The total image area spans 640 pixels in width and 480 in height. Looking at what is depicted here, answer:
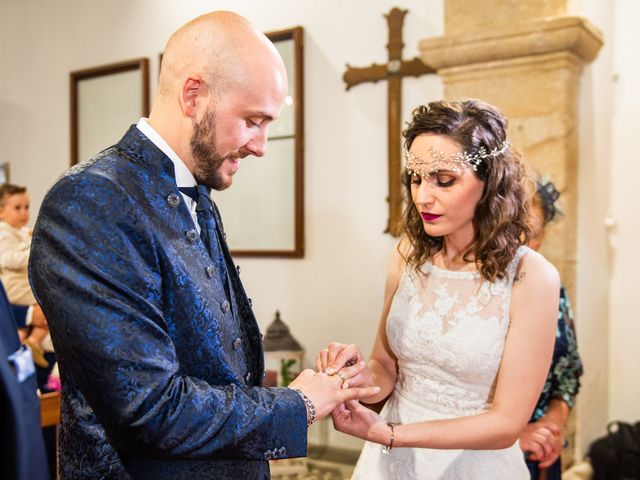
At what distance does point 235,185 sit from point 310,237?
70 cm

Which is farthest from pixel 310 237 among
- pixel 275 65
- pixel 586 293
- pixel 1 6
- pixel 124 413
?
pixel 1 6

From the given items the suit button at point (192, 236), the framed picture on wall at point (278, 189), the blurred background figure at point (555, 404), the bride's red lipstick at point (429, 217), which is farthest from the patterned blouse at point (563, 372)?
the framed picture on wall at point (278, 189)

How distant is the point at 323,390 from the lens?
A: 142 centimetres

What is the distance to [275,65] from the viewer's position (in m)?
1.37

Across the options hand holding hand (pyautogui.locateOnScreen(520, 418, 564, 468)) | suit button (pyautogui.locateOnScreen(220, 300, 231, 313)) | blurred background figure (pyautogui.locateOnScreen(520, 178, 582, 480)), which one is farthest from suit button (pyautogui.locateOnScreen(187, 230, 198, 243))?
hand holding hand (pyautogui.locateOnScreen(520, 418, 564, 468))

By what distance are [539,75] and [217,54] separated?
2.26 meters

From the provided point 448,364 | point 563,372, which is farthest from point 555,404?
point 448,364

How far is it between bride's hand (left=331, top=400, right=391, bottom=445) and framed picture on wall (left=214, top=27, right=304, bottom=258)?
2.59 metres

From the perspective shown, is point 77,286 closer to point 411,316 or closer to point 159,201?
point 159,201

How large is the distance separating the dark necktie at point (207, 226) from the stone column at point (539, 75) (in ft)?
6.96

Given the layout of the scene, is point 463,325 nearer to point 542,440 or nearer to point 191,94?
point 542,440

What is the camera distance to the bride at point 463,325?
1.67 metres

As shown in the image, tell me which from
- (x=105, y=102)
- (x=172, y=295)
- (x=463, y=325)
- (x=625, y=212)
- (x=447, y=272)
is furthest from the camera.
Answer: (x=105, y=102)

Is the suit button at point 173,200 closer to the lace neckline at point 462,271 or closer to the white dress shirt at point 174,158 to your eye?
the white dress shirt at point 174,158
